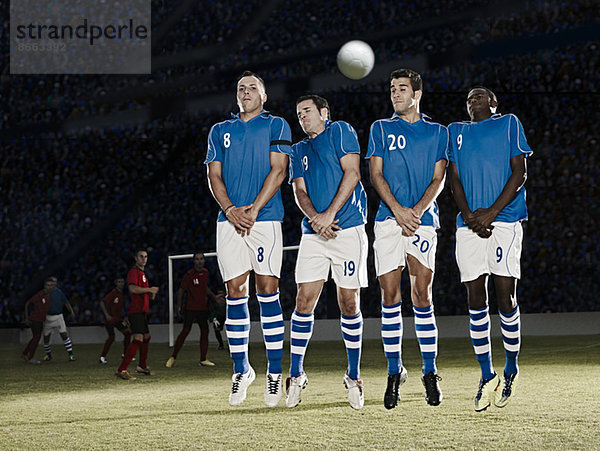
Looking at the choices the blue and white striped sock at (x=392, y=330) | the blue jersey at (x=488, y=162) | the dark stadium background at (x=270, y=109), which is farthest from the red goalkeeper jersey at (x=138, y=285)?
the dark stadium background at (x=270, y=109)

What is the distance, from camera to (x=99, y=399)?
21.0ft

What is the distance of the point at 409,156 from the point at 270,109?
1358 cm

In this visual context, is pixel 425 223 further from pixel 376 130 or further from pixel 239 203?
pixel 239 203

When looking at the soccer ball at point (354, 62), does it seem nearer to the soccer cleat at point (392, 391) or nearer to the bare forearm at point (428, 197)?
the bare forearm at point (428, 197)

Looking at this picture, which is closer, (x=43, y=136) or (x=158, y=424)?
(x=158, y=424)

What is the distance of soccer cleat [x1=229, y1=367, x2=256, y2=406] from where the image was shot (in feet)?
15.2

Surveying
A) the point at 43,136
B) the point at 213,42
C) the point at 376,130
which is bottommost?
the point at 376,130

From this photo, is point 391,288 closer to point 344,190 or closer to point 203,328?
point 344,190

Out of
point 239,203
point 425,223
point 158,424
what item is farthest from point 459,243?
point 158,424

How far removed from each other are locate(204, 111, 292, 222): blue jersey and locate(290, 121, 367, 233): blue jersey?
213 mm

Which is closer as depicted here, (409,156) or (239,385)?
(409,156)

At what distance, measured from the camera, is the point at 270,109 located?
17.7m

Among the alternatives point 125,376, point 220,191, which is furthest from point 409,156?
point 125,376

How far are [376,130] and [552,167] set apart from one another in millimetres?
14411
